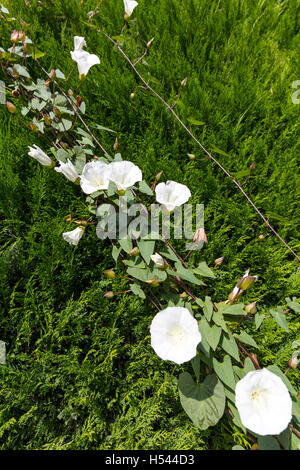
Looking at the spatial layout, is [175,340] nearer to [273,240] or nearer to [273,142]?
[273,240]

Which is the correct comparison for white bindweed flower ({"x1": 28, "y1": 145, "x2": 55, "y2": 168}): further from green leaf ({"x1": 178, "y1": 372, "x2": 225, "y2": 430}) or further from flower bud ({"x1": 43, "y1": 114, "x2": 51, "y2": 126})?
green leaf ({"x1": 178, "y1": 372, "x2": 225, "y2": 430})

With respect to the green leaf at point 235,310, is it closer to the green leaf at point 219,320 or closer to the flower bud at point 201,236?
the green leaf at point 219,320

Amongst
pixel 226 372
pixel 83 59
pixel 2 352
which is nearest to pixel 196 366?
pixel 226 372

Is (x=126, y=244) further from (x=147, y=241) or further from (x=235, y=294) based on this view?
(x=235, y=294)

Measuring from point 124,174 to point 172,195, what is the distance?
0.56 feet

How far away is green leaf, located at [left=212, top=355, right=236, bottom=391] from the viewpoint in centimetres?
86

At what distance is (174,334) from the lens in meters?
0.90

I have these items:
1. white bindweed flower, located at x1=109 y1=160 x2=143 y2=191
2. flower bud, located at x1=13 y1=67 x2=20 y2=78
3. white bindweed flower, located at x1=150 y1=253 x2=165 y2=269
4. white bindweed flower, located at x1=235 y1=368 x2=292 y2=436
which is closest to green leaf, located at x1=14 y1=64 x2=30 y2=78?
flower bud, located at x1=13 y1=67 x2=20 y2=78

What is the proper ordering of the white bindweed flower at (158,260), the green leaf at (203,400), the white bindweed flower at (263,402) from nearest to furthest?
the white bindweed flower at (263,402) < the green leaf at (203,400) < the white bindweed flower at (158,260)

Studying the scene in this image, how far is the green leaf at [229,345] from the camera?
0.87 meters

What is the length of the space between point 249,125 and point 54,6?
4.34 feet

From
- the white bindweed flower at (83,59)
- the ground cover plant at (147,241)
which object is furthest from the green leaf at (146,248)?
the white bindweed flower at (83,59)

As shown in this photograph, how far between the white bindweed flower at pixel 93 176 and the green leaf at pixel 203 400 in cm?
63

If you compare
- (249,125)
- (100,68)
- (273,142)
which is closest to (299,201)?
(273,142)
